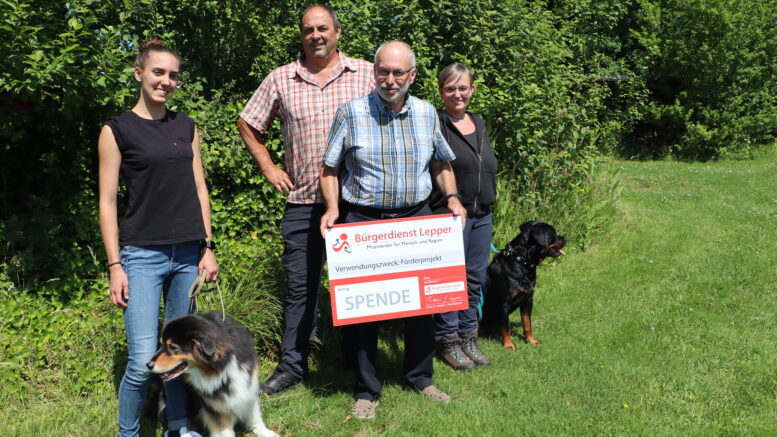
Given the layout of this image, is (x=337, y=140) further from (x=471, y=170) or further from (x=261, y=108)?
(x=471, y=170)

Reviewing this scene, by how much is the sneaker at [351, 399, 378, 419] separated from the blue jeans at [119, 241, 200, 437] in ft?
3.60

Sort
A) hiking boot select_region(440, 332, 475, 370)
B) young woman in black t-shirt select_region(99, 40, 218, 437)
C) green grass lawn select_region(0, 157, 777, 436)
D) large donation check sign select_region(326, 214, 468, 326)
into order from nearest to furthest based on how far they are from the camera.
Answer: young woman in black t-shirt select_region(99, 40, 218, 437), large donation check sign select_region(326, 214, 468, 326), green grass lawn select_region(0, 157, 777, 436), hiking boot select_region(440, 332, 475, 370)

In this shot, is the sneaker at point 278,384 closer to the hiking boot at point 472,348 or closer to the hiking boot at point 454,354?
the hiking boot at point 454,354


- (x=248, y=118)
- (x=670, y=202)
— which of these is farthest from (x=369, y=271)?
(x=670, y=202)

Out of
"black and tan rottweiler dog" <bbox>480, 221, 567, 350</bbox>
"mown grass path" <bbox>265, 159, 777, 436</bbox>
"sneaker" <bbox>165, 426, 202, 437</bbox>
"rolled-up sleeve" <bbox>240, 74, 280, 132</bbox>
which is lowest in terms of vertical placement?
"mown grass path" <bbox>265, 159, 777, 436</bbox>

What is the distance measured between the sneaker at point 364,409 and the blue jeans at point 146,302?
1098mm

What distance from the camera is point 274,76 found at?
11.7ft

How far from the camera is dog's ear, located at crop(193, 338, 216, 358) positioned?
9.33ft

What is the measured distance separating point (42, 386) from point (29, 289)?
44.0 inches

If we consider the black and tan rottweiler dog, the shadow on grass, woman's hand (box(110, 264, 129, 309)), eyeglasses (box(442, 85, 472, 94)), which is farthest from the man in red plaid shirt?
the black and tan rottweiler dog

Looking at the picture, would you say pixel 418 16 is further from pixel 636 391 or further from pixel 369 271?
pixel 636 391

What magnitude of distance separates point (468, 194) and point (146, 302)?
2.28 metres

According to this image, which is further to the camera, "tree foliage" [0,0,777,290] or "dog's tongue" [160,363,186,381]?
"tree foliage" [0,0,777,290]

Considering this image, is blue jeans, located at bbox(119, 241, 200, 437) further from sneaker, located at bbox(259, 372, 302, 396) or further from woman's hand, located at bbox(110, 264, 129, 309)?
sneaker, located at bbox(259, 372, 302, 396)
